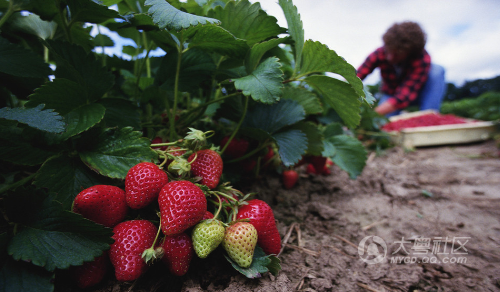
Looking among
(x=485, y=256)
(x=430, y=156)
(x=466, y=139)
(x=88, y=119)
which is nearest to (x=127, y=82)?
(x=88, y=119)

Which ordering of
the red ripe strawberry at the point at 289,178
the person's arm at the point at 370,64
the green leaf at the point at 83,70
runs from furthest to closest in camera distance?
the person's arm at the point at 370,64 < the red ripe strawberry at the point at 289,178 < the green leaf at the point at 83,70

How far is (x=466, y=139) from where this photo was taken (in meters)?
2.75

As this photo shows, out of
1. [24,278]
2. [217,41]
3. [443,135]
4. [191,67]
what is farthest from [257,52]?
[443,135]

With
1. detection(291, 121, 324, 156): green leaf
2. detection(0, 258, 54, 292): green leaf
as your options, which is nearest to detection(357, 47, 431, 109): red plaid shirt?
detection(291, 121, 324, 156): green leaf

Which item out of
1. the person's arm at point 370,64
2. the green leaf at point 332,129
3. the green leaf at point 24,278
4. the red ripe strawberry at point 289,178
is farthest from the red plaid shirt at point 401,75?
the green leaf at point 24,278

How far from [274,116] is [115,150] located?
0.46 m

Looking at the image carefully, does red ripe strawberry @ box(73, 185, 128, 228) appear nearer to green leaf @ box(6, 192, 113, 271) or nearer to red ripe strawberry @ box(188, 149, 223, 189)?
green leaf @ box(6, 192, 113, 271)

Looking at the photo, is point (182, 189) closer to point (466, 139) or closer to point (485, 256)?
point (485, 256)

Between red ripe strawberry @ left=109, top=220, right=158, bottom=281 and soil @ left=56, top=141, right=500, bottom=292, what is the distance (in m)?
0.07

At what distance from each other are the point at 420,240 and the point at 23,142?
1.15 meters

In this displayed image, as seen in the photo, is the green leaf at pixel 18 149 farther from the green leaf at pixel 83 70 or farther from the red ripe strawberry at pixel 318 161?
the red ripe strawberry at pixel 318 161

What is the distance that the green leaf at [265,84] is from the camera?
60cm

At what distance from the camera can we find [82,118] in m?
0.65

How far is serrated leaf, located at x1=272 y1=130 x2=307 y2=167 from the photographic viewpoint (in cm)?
75
